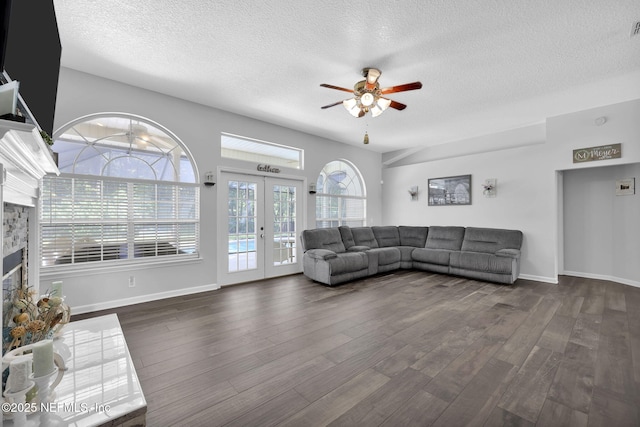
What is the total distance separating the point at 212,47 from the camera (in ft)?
9.35

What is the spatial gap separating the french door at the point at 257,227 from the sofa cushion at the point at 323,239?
2.02ft

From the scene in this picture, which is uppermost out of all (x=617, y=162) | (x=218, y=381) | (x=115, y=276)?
(x=617, y=162)

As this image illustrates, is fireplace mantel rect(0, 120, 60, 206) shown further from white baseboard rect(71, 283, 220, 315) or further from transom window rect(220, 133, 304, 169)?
transom window rect(220, 133, 304, 169)

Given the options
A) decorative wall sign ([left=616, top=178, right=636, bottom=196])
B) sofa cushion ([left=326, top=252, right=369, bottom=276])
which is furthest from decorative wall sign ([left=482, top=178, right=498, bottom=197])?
sofa cushion ([left=326, top=252, right=369, bottom=276])

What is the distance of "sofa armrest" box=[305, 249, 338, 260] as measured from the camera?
468cm

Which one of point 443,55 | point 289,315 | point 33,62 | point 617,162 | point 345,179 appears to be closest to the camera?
point 33,62

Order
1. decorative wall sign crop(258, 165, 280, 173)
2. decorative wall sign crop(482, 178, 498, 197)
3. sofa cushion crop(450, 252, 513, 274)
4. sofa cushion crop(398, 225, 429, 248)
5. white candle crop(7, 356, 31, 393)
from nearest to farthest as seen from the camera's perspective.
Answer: white candle crop(7, 356, 31, 393) → sofa cushion crop(450, 252, 513, 274) → decorative wall sign crop(258, 165, 280, 173) → decorative wall sign crop(482, 178, 498, 197) → sofa cushion crop(398, 225, 429, 248)

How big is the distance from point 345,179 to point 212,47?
4.42 meters

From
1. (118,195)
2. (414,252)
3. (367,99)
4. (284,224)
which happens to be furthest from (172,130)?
(414,252)

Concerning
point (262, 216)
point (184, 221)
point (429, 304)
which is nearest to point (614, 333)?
point (429, 304)

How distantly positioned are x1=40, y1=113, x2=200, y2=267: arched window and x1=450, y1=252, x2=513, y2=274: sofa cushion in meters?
4.61

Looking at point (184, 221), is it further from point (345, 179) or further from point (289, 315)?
point (345, 179)

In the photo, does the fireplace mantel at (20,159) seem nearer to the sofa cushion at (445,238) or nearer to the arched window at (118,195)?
the arched window at (118,195)

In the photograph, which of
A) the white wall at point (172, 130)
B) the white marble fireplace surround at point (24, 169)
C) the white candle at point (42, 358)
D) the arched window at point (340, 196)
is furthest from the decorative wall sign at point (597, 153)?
the white candle at point (42, 358)
